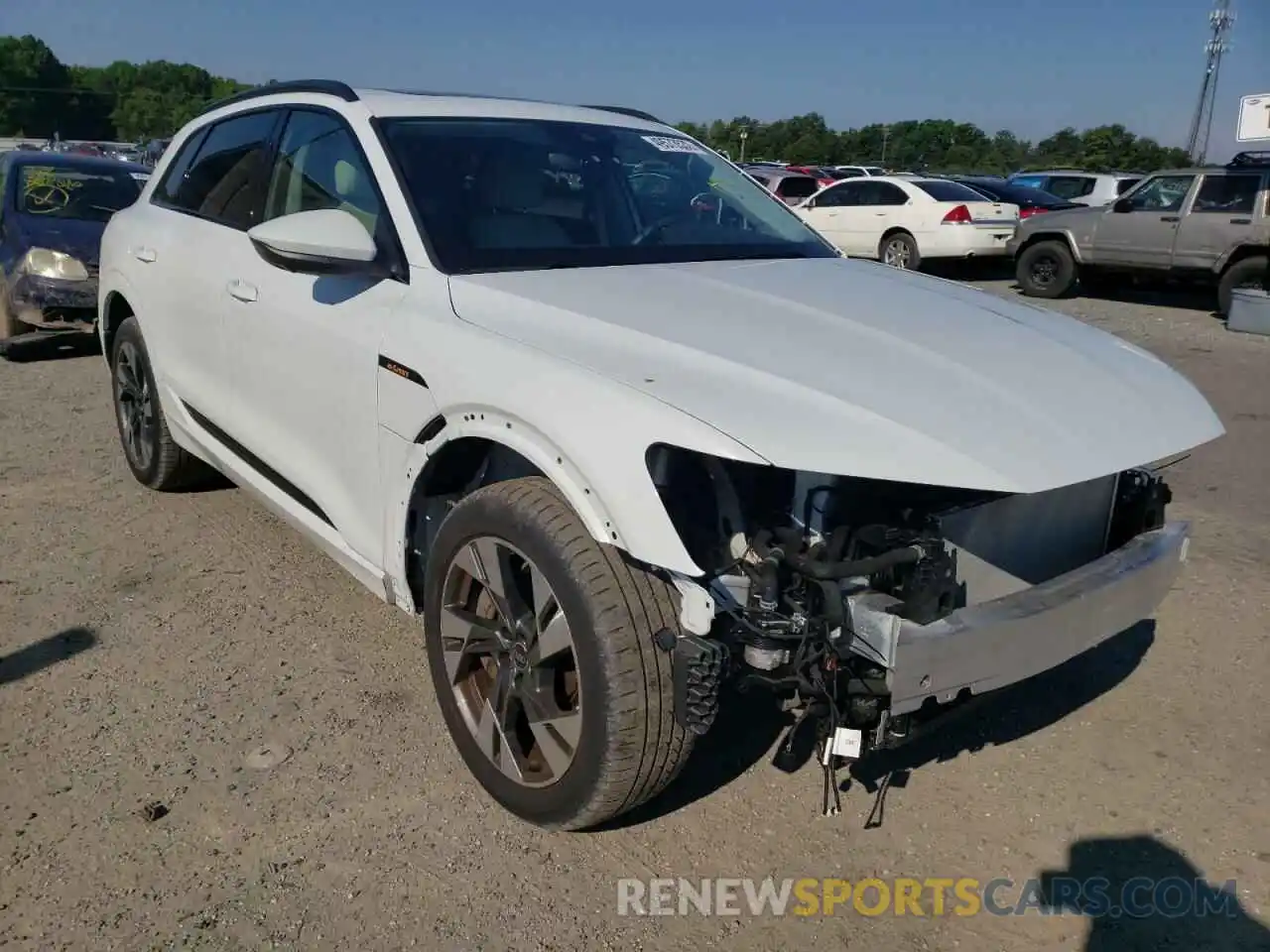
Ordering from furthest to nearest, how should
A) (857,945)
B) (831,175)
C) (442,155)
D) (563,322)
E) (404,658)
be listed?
(831,175)
(404,658)
(442,155)
(563,322)
(857,945)

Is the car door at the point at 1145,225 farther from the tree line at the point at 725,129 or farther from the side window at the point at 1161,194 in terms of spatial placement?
the tree line at the point at 725,129

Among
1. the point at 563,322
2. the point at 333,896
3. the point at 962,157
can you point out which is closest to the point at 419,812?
the point at 333,896

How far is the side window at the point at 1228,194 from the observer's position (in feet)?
41.6

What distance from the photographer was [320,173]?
3.50 m

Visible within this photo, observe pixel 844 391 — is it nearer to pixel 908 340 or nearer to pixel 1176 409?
pixel 908 340

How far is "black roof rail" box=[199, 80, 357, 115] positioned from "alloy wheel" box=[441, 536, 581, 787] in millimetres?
1729

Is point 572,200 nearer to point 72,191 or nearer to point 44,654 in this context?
point 44,654

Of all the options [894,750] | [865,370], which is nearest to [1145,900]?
[894,750]

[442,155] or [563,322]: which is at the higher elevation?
[442,155]

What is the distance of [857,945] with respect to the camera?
241 cm

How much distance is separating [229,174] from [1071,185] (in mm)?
20400

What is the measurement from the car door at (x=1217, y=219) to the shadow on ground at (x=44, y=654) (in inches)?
527

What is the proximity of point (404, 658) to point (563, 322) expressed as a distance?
1.57 meters

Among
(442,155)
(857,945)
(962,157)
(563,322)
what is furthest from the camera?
(962,157)
